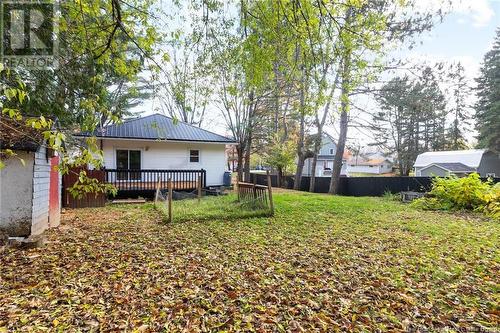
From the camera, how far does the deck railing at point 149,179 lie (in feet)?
37.4

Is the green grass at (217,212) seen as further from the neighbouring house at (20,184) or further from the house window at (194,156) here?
the house window at (194,156)

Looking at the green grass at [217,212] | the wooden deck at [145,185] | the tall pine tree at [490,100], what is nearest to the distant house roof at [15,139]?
the green grass at [217,212]

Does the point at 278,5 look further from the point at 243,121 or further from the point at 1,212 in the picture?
the point at 243,121

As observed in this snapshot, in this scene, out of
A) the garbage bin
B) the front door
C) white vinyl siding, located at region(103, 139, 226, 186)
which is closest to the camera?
white vinyl siding, located at region(103, 139, 226, 186)

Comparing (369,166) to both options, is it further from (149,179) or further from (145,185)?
(145,185)

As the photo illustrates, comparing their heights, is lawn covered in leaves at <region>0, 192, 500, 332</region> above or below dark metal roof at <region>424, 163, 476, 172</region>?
below

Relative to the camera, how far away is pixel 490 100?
863 inches

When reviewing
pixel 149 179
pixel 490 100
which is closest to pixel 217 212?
pixel 149 179

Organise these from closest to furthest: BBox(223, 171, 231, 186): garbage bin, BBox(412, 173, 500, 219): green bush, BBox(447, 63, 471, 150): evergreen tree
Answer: BBox(412, 173, 500, 219): green bush, BBox(223, 171, 231, 186): garbage bin, BBox(447, 63, 471, 150): evergreen tree

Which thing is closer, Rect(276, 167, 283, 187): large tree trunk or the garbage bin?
the garbage bin

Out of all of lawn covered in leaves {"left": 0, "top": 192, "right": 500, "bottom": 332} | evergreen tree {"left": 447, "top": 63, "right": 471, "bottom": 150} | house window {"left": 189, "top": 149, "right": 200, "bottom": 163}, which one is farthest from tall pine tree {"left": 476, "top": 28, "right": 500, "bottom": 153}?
house window {"left": 189, "top": 149, "right": 200, "bottom": 163}

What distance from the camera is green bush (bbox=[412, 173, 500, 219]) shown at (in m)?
8.30

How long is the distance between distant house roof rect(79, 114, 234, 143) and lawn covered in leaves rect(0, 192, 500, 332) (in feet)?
23.9

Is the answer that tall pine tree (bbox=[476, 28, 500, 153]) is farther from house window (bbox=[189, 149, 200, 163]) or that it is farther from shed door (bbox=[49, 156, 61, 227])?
shed door (bbox=[49, 156, 61, 227])
